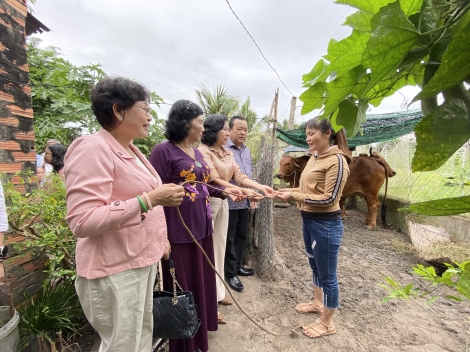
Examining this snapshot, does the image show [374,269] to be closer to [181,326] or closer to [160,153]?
[181,326]

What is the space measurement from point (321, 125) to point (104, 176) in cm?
173

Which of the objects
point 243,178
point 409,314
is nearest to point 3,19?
point 243,178

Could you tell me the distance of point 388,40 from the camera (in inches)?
15.1

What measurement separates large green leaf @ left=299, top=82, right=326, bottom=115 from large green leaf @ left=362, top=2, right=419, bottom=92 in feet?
0.60

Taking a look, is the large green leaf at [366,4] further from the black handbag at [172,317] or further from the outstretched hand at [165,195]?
the black handbag at [172,317]

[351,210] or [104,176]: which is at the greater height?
[104,176]

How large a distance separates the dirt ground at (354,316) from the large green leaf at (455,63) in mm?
2616

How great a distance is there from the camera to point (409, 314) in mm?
2811

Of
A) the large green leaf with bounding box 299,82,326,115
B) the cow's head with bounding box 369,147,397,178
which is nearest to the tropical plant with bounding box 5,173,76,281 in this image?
the large green leaf with bounding box 299,82,326,115

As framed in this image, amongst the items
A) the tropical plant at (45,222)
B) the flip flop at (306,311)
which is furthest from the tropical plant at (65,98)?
the flip flop at (306,311)

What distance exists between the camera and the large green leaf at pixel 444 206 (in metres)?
0.41

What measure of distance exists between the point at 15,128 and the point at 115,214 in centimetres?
171

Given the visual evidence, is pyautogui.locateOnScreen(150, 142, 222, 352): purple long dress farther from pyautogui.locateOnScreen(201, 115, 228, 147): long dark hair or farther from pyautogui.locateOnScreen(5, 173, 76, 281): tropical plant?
pyautogui.locateOnScreen(5, 173, 76, 281): tropical plant

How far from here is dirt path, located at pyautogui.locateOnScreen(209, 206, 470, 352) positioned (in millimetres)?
2369
